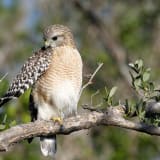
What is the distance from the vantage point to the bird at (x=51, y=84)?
6.39 meters

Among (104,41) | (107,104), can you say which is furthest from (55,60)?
(104,41)

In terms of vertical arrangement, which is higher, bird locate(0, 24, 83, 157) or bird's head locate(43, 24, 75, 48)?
bird's head locate(43, 24, 75, 48)

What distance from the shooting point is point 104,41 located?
1123cm

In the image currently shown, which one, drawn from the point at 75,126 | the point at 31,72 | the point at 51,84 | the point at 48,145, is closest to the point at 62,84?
the point at 51,84

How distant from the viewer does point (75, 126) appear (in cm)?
513

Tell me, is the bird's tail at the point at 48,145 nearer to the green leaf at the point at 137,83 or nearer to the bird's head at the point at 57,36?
the bird's head at the point at 57,36

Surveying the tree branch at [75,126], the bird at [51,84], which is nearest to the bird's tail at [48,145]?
the bird at [51,84]

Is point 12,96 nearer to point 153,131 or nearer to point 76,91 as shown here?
point 76,91

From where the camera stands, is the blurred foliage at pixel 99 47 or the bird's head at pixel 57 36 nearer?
the bird's head at pixel 57 36

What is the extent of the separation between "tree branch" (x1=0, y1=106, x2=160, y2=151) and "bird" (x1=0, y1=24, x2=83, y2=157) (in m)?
1.08

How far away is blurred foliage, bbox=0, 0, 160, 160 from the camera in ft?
30.0

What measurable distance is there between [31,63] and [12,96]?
638 mm

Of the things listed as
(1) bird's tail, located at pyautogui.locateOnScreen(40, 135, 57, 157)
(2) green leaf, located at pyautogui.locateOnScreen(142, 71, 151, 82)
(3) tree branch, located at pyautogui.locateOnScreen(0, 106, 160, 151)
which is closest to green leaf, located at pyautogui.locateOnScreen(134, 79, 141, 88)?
(2) green leaf, located at pyautogui.locateOnScreen(142, 71, 151, 82)

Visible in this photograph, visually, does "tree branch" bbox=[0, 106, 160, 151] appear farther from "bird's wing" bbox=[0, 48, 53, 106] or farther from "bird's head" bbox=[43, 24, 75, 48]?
"bird's head" bbox=[43, 24, 75, 48]
